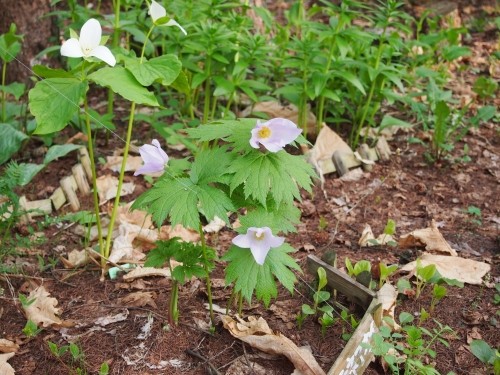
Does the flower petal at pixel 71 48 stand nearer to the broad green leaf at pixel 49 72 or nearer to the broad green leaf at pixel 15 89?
the broad green leaf at pixel 49 72

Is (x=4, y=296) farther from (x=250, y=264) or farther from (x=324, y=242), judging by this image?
(x=324, y=242)

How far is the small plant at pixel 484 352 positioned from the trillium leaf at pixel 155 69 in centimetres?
141

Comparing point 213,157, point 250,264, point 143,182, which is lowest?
point 143,182

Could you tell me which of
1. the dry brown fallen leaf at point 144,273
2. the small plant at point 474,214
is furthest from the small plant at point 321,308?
the small plant at point 474,214

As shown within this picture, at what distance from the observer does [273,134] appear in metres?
1.87

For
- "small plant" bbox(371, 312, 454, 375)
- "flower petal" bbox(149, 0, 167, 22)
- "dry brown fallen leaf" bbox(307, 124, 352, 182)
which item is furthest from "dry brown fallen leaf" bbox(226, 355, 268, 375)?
"dry brown fallen leaf" bbox(307, 124, 352, 182)

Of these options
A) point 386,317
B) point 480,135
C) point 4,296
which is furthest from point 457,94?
point 4,296

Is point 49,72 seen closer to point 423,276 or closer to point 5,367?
point 5,367

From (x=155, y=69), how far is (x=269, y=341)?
104 centimetres

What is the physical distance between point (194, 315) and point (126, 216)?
857 millimetres

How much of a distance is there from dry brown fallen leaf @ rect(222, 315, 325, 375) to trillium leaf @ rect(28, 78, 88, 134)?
0.90 metres

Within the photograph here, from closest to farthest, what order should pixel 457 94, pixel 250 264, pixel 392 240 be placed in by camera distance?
pixel 250 264 → pixel 392 240 → pixel 457 94

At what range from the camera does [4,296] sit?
2.51m

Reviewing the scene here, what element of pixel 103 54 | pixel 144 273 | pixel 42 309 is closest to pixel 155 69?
pixel 103 54
